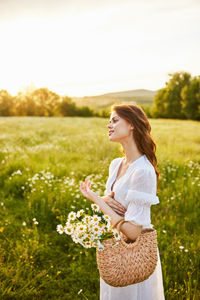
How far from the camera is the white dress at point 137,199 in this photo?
1917 millimetres

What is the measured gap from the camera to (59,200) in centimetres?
512

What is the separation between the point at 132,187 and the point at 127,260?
561 mm

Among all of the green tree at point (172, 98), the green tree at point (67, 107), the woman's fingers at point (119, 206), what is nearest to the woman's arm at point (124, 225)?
the woman's fingers at point (119, 206)

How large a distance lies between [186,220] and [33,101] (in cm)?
5831

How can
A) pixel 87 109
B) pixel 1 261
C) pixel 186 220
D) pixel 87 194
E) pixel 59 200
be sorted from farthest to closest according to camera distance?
1. pixel 87 109
2. pixel 59 200
3. pixel 186 220
4. pixel 1 261
5. pixel 87 194

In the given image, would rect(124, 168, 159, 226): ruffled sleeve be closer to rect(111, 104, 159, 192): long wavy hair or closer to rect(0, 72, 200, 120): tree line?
rect(111, 104, 159, 192): long wavy hair

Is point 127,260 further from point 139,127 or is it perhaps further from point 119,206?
point 139,127

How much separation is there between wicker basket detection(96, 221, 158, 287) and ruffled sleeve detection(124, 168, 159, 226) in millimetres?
174

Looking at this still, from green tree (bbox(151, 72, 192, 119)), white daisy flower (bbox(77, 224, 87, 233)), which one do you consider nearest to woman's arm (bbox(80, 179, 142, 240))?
white daisy flower (bbox(77, 224, 87, 233))

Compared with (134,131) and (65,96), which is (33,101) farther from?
(134,131)

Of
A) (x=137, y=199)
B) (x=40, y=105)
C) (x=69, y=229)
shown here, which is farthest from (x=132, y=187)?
(x=40, y=105)

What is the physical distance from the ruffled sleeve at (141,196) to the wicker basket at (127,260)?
6.9 inches

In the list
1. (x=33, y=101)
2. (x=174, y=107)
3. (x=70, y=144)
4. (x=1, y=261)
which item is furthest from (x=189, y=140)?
(x=33, y=101)

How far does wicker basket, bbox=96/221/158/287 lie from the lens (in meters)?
1.90
